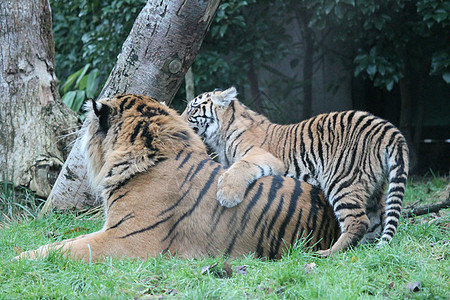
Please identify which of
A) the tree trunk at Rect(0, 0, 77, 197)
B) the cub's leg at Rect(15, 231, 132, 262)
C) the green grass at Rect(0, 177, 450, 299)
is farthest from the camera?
the tree trunk at Rect(0, 0, 77, 197)

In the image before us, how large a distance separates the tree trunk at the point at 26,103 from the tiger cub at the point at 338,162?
2.00 m

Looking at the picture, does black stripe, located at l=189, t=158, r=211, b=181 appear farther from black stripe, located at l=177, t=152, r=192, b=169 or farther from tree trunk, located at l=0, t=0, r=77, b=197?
tree trunk, located at l=0, t=0, r=77, b=197

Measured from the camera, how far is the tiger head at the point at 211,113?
5367mm

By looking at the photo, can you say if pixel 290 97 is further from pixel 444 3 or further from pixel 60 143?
pixel 60 143

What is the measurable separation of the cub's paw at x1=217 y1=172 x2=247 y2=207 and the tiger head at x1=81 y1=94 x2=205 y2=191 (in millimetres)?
405

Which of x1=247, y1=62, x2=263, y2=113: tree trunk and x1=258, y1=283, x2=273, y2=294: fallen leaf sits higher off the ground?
x1=247, y1=62, x2=263, y2=113: tree trunk

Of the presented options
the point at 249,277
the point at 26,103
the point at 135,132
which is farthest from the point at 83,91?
the point at 249,277

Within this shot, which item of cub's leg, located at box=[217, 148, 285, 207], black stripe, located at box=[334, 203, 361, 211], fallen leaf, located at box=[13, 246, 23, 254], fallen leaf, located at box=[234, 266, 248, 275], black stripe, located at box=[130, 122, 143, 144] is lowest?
fallen leaf, located at box=[13, 246, 23, 254]

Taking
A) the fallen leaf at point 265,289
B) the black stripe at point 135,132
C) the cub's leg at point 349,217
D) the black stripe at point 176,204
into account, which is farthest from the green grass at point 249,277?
the black stripe at point 135,132

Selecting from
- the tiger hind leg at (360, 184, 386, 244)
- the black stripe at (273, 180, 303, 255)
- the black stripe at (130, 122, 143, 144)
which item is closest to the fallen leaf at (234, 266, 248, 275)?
the black stripe at (273, 180, 303, 255)

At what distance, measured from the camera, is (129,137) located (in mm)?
3818

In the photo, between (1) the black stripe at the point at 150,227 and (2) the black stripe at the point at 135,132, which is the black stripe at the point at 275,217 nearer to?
(1) the black stripe at the point at 150,227

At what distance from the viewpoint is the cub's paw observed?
145 inches

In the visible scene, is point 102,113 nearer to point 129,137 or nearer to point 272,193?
point 129,137
